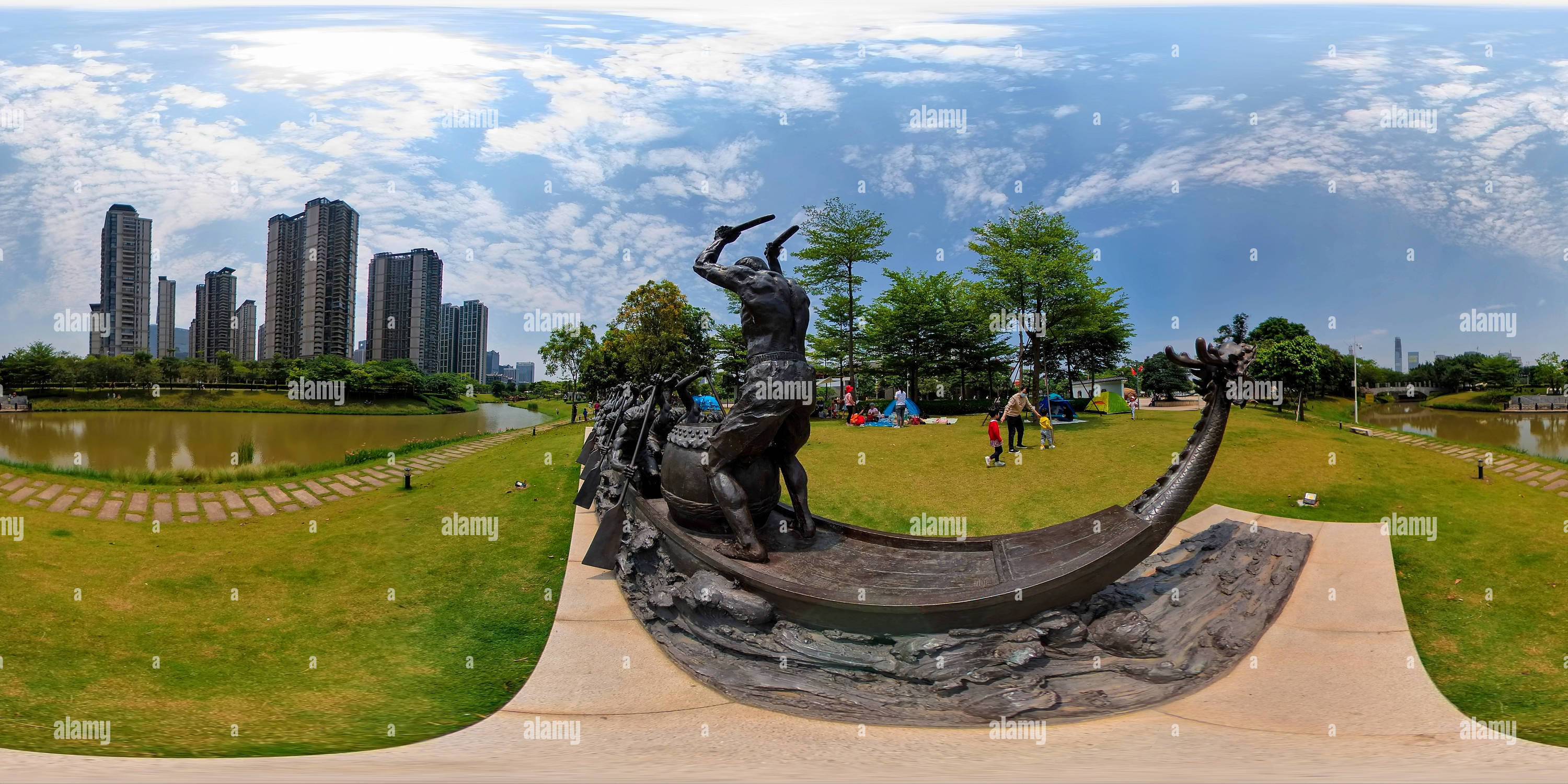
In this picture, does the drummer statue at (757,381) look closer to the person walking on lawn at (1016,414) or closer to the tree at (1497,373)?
the person walking on lawn at (1016,414)

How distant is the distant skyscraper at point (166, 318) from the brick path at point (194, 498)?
157 inches

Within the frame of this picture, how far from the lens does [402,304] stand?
50.7 feet

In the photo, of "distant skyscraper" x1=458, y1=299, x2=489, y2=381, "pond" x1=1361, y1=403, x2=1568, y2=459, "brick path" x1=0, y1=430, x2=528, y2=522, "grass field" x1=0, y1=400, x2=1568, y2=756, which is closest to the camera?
"grass field" x1=0, y1=400, x2=1568, y2=756

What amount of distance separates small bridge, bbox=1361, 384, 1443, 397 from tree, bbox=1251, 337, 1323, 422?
0.97 m

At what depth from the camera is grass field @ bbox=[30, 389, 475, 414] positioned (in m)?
7.53

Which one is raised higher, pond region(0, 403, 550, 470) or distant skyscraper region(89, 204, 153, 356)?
distant skyscraper region(89, 204, 153, 356)

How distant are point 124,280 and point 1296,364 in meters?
21.8

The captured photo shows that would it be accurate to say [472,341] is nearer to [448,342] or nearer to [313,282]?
[448,342]

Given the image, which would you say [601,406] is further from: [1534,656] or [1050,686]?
[1534,656]

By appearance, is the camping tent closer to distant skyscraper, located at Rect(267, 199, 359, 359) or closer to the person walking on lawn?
the person walking on lawn

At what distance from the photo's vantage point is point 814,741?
289cm

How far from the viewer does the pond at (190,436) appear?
5.95 meters

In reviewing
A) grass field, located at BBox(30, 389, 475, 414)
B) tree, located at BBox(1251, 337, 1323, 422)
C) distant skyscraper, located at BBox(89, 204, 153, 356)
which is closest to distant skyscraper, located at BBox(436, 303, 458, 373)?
grass field, located at BBox(30, 389, 475, 414)

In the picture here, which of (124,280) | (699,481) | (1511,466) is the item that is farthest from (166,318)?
(1511,466)
